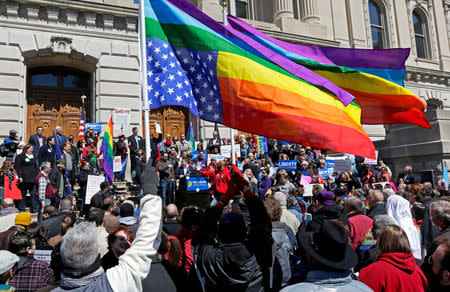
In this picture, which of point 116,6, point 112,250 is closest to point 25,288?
point 112,250

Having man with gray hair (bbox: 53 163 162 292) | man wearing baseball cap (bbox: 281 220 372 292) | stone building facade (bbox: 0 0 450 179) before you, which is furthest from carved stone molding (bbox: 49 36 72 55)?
man wearing baseball cap (bbox: 281 220 372 292)

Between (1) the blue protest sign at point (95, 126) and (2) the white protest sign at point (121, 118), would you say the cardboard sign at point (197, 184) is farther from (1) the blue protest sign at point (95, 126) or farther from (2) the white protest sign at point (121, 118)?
(1) the blue protest sign at point (95, 126)

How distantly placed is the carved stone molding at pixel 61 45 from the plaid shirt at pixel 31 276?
1417 centimetres

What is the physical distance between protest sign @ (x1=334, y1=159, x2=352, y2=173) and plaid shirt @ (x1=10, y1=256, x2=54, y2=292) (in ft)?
36.1

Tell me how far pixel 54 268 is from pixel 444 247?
10.3 ft

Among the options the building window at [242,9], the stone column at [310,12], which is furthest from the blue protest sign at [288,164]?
the stone column at [310,12]

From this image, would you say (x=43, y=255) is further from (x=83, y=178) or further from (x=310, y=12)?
(x=310, y=12)

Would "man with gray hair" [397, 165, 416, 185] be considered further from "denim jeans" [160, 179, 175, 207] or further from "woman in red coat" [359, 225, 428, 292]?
"woman in red coat" [359, 225, 428, 292]

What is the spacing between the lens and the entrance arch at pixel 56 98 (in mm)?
16873

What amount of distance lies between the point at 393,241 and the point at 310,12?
76.5ft

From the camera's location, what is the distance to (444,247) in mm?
2686

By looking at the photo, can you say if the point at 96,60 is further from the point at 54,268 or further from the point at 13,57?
the point at 54,268

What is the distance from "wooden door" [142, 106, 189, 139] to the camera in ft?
62.6

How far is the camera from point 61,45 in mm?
15969
